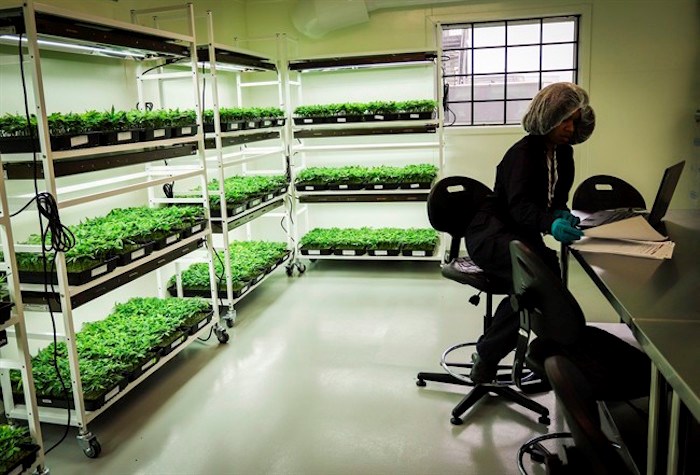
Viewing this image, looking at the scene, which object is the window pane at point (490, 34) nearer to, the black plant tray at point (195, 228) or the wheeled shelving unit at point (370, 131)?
the wheeled shelving unit at point (370, 131)

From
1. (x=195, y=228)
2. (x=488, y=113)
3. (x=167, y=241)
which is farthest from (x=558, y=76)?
(x=167, y=241)

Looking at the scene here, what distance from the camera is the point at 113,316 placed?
160 inches

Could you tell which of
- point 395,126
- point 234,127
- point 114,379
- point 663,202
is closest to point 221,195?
point 234,127

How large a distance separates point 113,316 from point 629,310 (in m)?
3.43

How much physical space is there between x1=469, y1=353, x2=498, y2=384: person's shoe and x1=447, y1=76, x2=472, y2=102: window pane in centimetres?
426

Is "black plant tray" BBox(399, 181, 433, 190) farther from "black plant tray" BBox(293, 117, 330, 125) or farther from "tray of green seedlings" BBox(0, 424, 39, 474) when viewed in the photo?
"tray of green seedlings" BBox(0, 424, 39, 474)

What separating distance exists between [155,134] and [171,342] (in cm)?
139

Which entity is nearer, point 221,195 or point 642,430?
point 642,430

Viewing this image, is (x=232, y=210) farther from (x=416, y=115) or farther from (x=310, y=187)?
(x=416, y=115)

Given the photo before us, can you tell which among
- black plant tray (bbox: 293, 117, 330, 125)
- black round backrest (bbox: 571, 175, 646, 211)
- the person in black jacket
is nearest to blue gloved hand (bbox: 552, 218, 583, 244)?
the person in black jacket

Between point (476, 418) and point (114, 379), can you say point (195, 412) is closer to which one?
point (114, 379)

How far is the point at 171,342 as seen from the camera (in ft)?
12.5

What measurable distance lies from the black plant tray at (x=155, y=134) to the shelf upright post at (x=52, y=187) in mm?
759

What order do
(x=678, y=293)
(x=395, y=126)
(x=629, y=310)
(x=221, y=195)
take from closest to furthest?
(x=629, y=310), (x=678, y=293), (x=221, y=195), (x=395, y=126)
